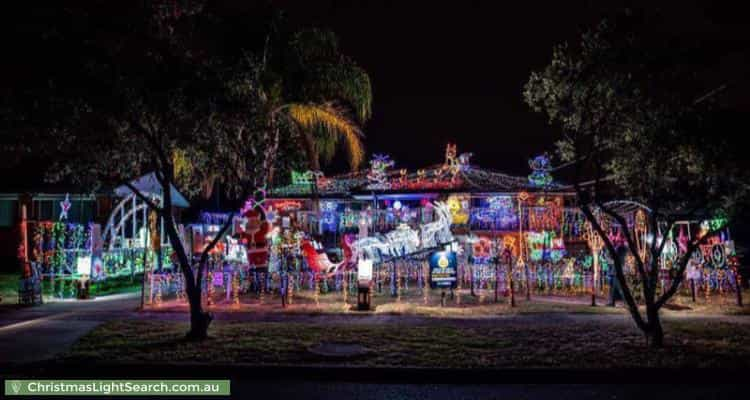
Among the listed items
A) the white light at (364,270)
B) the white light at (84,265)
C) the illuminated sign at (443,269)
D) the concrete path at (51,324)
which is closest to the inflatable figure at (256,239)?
the concrete path at (51,324)

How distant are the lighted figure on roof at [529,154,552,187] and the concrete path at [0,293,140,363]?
559 inches

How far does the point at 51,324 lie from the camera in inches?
416

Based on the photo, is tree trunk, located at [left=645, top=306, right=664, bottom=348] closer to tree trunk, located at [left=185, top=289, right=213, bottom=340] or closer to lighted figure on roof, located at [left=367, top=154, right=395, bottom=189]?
tree trunk, located at [left=185, top=289, right=213, bottom=340]

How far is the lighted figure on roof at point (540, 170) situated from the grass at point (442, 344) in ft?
32.2

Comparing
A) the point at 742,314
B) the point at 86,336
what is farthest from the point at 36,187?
the point at 742,314

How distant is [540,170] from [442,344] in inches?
508

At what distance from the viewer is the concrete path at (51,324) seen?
830cm

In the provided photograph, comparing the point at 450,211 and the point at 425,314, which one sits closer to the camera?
the point at 425,314

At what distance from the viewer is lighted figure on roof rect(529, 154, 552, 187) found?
64.0ft

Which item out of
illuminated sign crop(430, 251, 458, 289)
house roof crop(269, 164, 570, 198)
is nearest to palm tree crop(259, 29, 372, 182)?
illuminated sign crop(430, 251, 458, 289)

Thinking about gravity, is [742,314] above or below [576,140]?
below

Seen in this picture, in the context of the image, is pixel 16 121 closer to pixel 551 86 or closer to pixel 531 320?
pixel 551 86

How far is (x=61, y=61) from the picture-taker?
8016 millimetres

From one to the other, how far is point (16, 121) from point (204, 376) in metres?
5.02
